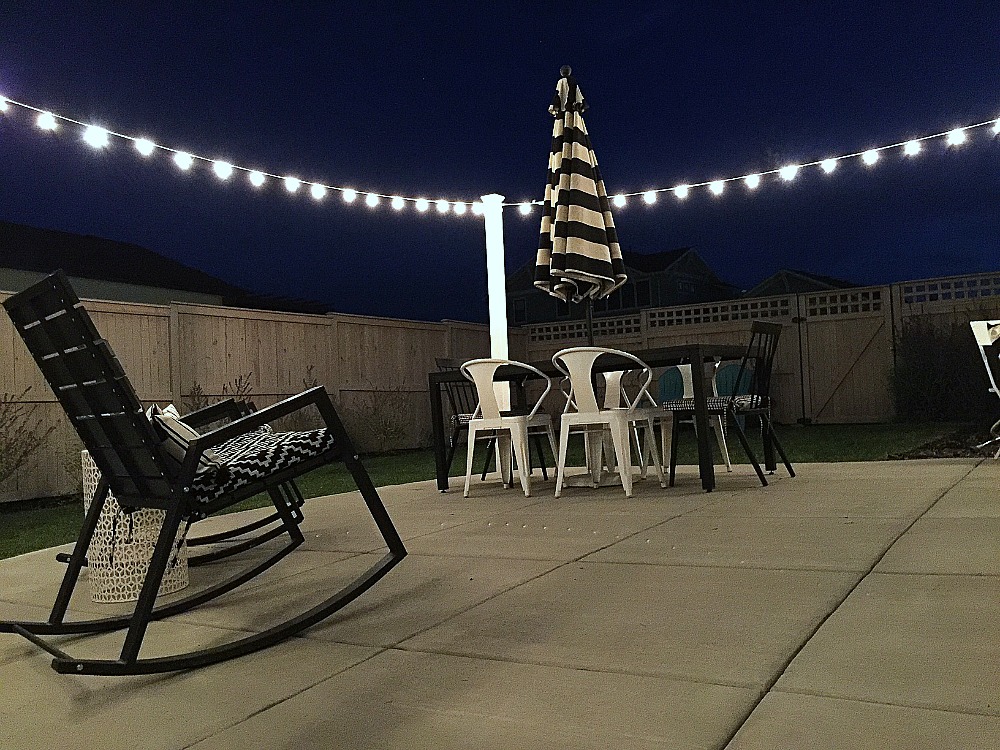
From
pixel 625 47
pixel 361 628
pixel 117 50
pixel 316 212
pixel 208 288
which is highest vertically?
pixel 625 47

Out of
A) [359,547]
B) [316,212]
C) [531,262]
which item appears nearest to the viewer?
[359,547]

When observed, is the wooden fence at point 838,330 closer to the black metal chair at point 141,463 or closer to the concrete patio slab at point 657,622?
the concrete patio slab at point 657,622

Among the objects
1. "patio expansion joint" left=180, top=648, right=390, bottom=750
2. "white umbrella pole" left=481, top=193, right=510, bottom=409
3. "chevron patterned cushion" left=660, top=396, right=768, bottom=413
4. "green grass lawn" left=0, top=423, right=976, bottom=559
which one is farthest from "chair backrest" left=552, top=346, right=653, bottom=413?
"patio expansion joint" left=180, top=648, right=390, bottom=750

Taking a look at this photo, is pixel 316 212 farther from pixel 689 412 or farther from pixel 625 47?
pixel 689 412

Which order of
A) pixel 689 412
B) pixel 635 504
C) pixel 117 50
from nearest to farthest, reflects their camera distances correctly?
pixel 635 504 < pixel 689 412 < pixel 117 50

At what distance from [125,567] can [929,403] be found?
8750 mm

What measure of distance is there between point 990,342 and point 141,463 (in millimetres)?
4928

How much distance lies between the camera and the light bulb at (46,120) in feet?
15.5

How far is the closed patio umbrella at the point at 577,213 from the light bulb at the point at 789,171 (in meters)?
2.46

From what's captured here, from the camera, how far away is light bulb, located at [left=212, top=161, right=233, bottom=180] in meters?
5.74

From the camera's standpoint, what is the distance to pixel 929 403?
29.5 ft

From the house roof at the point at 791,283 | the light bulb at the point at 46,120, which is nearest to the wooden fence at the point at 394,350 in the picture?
the light bulb at the point at 46,120

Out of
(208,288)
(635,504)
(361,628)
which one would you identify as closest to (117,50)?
(208,288)

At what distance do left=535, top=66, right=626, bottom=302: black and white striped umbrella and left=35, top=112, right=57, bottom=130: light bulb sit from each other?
9.57ft
